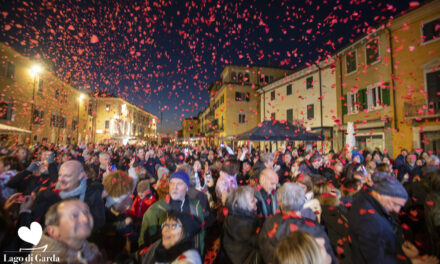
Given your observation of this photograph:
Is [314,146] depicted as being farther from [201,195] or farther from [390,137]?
[201,195]

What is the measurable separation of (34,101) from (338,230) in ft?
89.1

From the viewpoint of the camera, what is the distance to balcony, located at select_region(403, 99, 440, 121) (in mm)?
10881

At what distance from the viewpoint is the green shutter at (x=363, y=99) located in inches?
569

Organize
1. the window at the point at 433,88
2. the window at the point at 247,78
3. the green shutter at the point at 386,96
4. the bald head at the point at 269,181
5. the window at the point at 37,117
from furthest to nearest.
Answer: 1. the window at the point at 247,78
2. the window at the point at 37,117
3. the green shutter at the point at 386,96
4. the window at the point at 433,88
5. the bald head at the point at 269,181

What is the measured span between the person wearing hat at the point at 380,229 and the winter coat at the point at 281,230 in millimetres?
Answer: 406

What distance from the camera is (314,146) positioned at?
18.6m

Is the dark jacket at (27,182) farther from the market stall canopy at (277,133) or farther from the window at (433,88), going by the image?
the window at (433,88)

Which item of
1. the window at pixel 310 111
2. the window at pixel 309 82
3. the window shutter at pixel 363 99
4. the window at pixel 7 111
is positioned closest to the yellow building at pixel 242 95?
the window at pixel 309 82

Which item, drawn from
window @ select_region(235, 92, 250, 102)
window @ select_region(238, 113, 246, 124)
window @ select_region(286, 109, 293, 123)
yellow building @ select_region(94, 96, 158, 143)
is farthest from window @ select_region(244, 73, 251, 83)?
yellow building @ select_region(94, 96, 158, 143)

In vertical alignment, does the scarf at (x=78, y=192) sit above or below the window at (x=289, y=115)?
below

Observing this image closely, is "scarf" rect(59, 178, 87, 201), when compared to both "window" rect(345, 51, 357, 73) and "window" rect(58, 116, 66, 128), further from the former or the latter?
"window" rect(58, 116, 66, 128)

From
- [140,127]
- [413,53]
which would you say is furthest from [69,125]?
[413,53]

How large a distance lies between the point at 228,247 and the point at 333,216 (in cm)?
168

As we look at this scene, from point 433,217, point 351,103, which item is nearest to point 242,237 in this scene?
point 433,217
